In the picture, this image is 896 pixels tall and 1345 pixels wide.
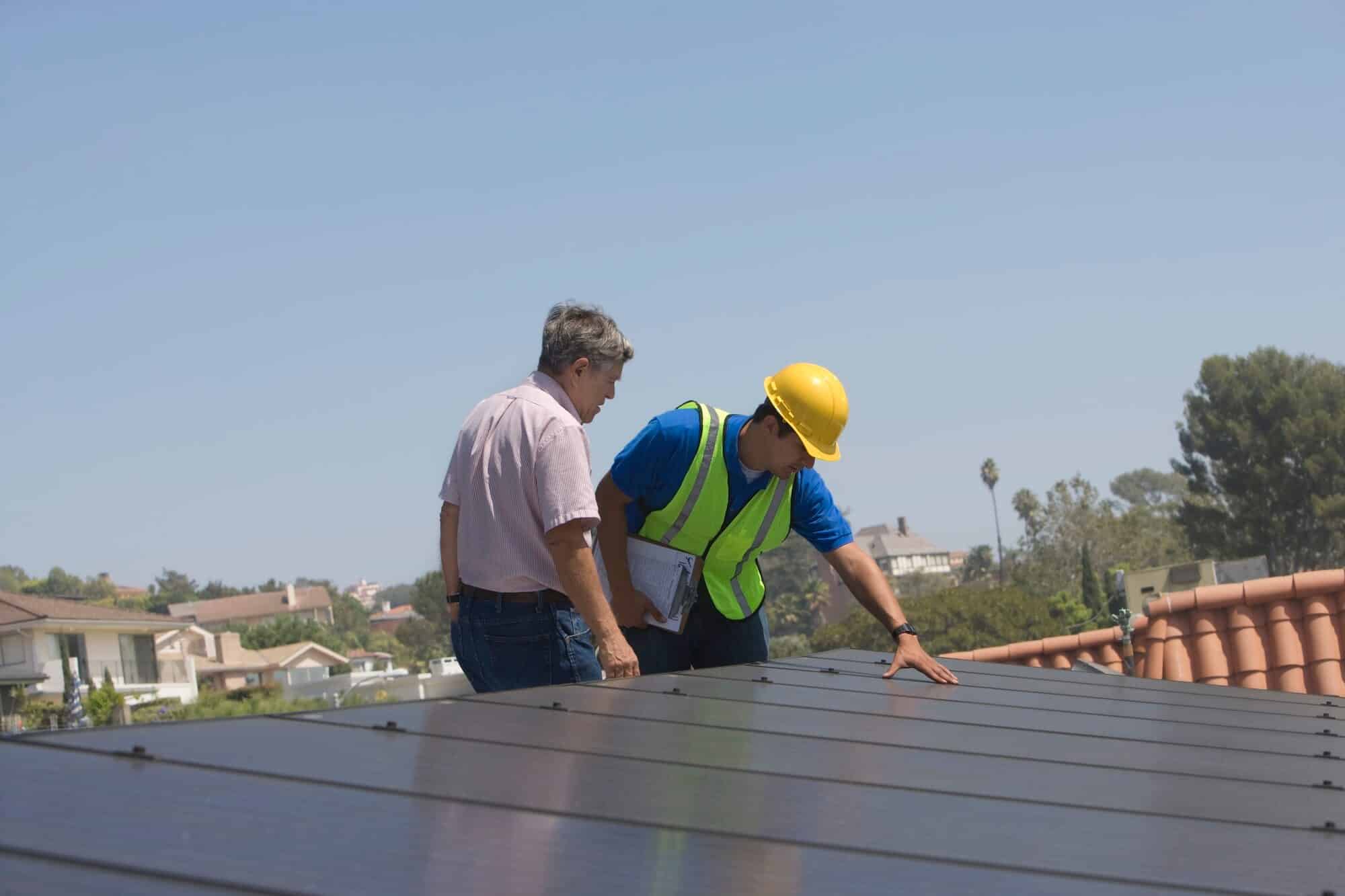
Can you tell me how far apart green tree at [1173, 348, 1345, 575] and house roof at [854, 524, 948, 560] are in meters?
95.8

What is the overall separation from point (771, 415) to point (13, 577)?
190 meters

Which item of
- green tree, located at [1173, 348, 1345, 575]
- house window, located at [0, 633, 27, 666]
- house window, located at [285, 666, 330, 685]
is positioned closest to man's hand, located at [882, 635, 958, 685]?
green tree, located at [1173, 348, 1345, 575]

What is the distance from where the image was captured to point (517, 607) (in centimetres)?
475

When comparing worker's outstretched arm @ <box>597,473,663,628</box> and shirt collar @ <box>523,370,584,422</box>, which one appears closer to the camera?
shirt collar @ <box>523,370,584,422</box>

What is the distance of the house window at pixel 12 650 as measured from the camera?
188 ft

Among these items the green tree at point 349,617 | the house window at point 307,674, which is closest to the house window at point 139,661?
the house window at point 307,674

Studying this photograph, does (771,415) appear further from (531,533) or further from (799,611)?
(799,611)

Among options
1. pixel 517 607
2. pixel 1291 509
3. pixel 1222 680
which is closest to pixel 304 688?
pixel 1291 509

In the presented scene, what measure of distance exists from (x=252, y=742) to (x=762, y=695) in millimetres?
1948

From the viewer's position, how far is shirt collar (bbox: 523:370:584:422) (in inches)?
193

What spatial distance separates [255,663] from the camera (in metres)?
93.4

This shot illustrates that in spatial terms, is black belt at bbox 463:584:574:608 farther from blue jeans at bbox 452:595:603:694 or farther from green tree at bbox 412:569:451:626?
green tree at bbox 412:569:451:626

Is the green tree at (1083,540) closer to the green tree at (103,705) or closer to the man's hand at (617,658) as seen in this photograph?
the green tree at (103,705)

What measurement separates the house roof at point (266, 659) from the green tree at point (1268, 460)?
5884cm
